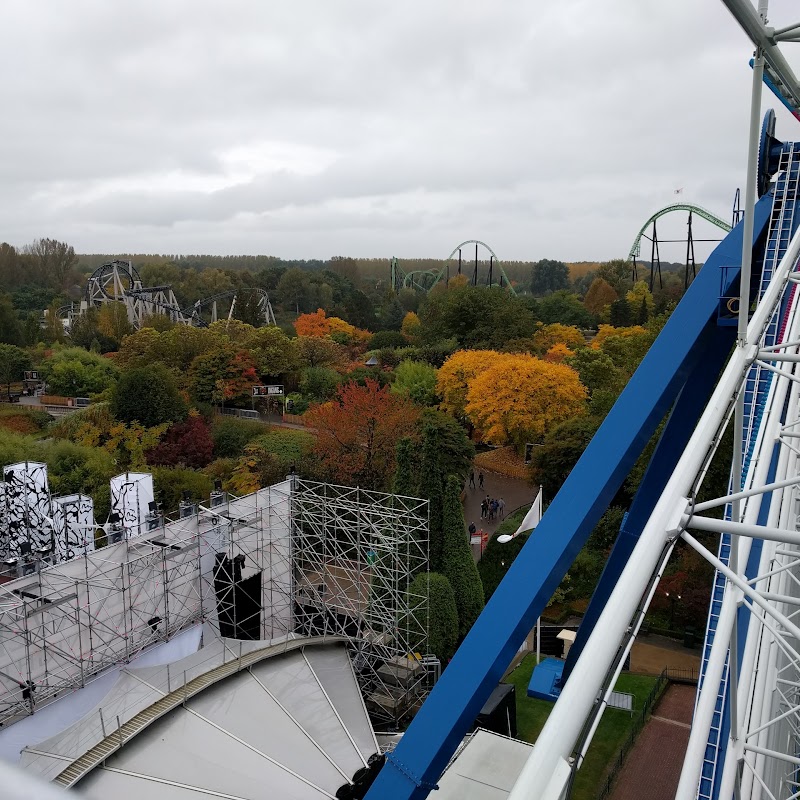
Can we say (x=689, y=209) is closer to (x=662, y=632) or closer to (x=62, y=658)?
(x=662, y=632)

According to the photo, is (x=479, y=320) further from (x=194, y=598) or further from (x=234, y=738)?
(x=234, y=738)

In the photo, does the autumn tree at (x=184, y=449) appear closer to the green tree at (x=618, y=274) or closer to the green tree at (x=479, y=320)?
the green tree at (x=479, y=320)

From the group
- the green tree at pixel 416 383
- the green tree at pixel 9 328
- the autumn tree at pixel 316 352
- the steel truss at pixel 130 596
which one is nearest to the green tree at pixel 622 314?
the autumn tree at pixel 316 352

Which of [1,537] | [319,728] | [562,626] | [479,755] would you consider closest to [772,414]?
[479,755]

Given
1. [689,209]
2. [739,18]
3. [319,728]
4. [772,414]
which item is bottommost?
[319,728]

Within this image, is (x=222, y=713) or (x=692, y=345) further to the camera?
(x=222, y=713)

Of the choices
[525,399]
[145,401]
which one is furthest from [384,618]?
[145,401]

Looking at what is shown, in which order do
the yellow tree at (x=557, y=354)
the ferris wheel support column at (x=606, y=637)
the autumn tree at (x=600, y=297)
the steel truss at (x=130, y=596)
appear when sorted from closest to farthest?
the ferris wheel support column at (x=606, y=637) → the steel truss at (x=130, y=596) → the yellow tree at (x=557, y=354) → the autumn tree at (x=600, y=297)
